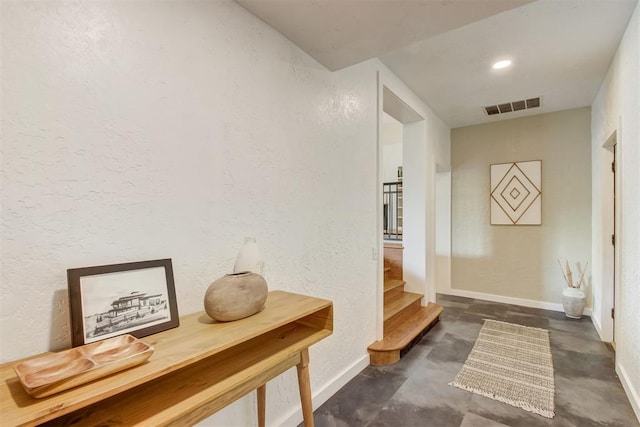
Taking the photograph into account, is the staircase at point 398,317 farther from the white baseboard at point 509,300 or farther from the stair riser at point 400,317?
the white baseboard at point 509,300

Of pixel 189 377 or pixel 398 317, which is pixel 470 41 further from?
pixel 189 377

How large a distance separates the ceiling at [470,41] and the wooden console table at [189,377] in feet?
4.77

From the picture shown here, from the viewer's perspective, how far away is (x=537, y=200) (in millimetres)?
4270

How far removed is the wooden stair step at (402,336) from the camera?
2.58m

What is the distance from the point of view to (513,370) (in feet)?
8.13

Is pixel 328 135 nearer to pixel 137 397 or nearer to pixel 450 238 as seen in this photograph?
pixel 137 397

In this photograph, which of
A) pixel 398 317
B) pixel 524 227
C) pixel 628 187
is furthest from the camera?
pixel 524 227

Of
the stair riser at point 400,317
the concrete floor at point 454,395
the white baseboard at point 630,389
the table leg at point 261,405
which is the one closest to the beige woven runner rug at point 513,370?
the concrete floor at point 454,395

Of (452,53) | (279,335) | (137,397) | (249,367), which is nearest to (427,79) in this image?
(452,53)

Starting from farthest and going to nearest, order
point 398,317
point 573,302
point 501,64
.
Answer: point 573,302 < point 398,317 < point 501,64

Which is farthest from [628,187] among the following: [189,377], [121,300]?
[121,300]

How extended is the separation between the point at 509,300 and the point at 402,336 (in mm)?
2576

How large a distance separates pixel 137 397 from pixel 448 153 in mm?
4947

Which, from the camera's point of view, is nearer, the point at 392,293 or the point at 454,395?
the point at 454,395
